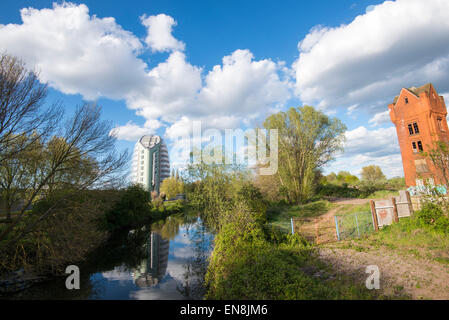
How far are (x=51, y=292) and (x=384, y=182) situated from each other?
31.5 m

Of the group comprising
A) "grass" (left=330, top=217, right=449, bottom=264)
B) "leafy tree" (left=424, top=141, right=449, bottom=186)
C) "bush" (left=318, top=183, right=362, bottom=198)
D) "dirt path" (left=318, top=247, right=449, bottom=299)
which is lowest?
"dirt path" (left=318, top=247, right=449, bottom=299)

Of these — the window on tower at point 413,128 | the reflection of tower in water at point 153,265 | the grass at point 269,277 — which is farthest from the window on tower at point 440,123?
the reflection of tower in water at point 153,265

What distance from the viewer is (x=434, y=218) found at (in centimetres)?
823

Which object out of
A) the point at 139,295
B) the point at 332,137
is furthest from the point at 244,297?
the point at 332,137

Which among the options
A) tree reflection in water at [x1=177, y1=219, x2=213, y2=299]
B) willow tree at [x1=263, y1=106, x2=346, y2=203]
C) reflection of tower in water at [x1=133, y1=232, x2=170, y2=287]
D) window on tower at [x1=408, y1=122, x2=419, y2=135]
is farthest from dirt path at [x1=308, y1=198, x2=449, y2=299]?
window on tower at [x1=408, y1=122, x2=419, y2=135]

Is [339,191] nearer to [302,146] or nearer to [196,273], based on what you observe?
[302,146]

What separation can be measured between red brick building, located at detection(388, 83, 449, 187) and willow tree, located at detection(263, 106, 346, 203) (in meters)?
7.97

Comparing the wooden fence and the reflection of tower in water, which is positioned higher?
the wooden fence

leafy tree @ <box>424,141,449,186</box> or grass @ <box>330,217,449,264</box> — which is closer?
grass @ <box>330,217,449,264</box>

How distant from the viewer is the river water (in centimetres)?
737

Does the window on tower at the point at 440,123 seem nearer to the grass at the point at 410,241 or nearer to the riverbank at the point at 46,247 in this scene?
the grass at the point at 410,241

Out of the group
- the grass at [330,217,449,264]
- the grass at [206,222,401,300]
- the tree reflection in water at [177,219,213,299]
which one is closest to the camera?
the grass at [206,222,401,300]

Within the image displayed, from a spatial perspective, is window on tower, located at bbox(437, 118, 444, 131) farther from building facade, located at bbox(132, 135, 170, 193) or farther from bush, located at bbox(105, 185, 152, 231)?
building facade, located at bbox(132, 135, 170, 193)

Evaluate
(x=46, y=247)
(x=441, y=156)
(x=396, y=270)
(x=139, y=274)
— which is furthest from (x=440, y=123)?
(x=46, y=247)
